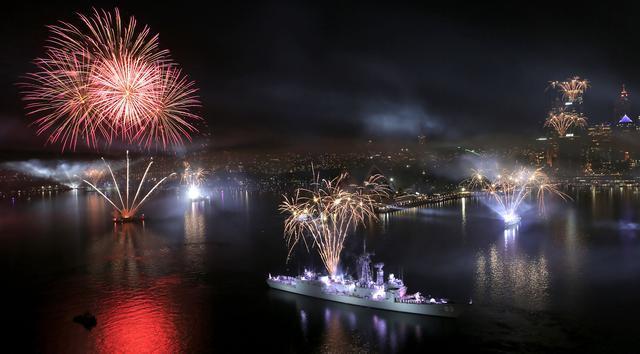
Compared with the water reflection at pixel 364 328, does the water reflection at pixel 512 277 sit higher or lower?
higher

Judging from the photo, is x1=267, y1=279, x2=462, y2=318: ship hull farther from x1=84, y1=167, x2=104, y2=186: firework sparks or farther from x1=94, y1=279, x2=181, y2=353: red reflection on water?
x1=84, y1=167, x2=104, y2=186: firework sparks

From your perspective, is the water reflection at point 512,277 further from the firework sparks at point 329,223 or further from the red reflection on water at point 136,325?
the red reflection on water at point 136,325

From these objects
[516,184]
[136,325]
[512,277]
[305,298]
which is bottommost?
[136,325]

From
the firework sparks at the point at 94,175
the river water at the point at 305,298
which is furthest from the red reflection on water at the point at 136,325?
the firework sparks at the point at 94,175

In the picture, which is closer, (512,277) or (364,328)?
(364,328)

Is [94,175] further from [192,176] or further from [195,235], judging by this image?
[195,235]

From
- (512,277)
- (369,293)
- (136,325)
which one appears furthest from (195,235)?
(512,277)
